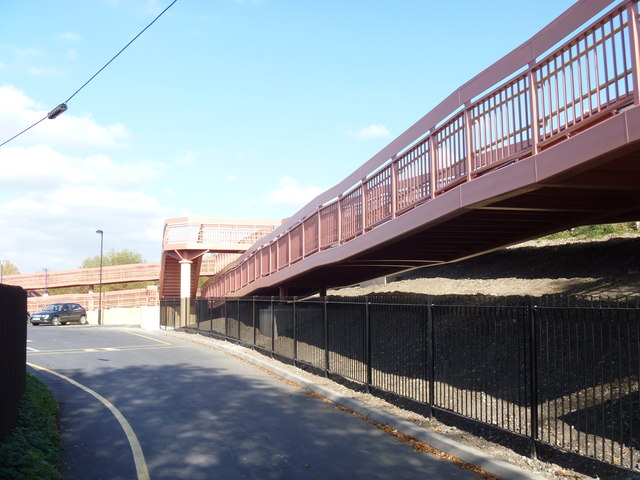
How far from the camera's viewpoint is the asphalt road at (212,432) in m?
6.62

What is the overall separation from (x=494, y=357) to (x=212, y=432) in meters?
4.89

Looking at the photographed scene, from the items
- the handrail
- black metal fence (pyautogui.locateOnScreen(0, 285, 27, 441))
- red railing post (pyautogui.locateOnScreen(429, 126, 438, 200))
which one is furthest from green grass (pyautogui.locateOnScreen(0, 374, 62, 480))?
the handrail

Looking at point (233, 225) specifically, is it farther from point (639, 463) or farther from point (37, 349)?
point (639, 463)

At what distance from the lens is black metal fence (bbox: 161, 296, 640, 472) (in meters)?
6.56

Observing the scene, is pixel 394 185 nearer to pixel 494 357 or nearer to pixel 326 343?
pixel 326 343

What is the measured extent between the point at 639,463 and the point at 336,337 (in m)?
7.26

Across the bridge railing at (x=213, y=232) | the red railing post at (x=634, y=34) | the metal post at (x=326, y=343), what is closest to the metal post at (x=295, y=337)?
the metal post at (x=326, y=343)

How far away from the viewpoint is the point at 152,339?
2458 cm

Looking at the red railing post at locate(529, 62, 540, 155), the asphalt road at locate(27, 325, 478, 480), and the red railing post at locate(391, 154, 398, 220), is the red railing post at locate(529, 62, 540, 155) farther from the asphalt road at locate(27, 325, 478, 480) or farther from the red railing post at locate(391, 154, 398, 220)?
the asphalt road at locate(27, 325, 478, 480)

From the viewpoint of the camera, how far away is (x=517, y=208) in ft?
31.6

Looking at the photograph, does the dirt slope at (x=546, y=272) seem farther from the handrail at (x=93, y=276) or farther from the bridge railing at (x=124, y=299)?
the handrail at (x=93, y=276)

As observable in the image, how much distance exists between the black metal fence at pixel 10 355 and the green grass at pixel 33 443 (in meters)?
0.17

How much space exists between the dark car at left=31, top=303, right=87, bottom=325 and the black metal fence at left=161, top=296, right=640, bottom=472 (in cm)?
2614

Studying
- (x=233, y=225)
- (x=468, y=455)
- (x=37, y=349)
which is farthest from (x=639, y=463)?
(x=233, y=225)
